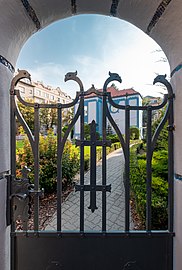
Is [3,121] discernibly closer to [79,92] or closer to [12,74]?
[12,74]

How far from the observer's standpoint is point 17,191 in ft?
4.54

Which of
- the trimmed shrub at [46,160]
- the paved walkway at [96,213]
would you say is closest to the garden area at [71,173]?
the trimmed shrub at [46,160]

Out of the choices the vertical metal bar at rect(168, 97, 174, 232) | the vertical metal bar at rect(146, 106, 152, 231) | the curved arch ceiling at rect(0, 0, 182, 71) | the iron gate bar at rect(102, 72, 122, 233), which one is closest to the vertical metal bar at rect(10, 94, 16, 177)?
the curved arch ceiling at rect(0, 0, 182, 71)

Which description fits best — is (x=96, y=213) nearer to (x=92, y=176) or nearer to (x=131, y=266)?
(x=131, y=266)

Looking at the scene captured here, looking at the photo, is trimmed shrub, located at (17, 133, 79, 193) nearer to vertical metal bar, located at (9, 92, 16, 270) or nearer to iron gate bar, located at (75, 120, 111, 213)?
vertical metal bar, located at (9, 92, 16, 270)

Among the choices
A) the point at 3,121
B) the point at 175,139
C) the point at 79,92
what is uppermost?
the point at 79,92

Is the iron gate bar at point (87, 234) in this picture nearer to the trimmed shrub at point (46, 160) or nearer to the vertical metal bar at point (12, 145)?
the vertical metal bar at point (12, 145)

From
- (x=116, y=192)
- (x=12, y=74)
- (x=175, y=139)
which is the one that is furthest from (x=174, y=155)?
(x=116, y=192)

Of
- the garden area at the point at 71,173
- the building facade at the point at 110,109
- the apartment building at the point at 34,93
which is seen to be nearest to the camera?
the building facade at the point at 110,109

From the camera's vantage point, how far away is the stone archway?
122 centimetres

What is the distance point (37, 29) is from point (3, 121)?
0.84 meters

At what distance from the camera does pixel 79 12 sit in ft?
4.74

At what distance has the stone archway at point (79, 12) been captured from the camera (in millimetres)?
1224

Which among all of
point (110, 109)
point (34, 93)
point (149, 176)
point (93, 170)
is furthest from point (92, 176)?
point (34, 93)
